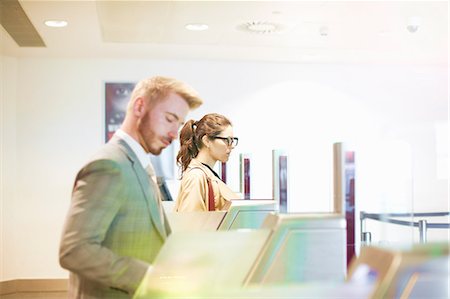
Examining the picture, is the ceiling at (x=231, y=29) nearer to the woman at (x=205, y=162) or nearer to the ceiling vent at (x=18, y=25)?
the ceiling vent at (x=18, y=25)

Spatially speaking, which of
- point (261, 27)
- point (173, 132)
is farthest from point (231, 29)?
point (173, 132)

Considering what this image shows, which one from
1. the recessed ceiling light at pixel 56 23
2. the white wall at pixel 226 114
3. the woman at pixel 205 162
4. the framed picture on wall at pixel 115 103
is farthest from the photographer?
the white wall at pixel 226 114

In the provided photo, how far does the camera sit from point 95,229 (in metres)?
0.92

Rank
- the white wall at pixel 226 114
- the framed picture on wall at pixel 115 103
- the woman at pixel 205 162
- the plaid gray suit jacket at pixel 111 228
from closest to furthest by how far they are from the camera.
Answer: the plaid gray suit jacket at pixel 111 228 → the woman at pixel 205 162 → the framed picture on wall at pixel 115 103 → the white wall at pixel 226 114

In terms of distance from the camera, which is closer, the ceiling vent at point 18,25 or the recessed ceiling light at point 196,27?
the ceiling vent at point 18,25

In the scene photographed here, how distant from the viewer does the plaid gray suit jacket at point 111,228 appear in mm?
918

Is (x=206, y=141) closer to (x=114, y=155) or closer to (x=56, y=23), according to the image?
(x=114, y=155)

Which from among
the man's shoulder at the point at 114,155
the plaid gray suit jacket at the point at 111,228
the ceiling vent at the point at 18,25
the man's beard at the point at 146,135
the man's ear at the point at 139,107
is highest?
the ceiling vent at the point at 18,25

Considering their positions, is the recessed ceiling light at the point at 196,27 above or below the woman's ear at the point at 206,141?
above

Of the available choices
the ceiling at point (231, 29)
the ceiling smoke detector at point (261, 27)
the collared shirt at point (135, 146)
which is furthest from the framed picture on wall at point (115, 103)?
the collared shirt at point (135, 146)

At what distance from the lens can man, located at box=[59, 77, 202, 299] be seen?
0.92 m

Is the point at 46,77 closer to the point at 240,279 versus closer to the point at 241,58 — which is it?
the point at 241,58

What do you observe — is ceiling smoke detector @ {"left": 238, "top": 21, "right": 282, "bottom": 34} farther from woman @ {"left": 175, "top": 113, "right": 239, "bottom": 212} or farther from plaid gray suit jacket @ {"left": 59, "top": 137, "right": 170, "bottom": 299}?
plaid gray suit jacket @ {"left": 59, "top": 137, "right": 170, "bottom": 299}

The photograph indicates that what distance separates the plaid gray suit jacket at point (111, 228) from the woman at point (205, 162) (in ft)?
1.73
